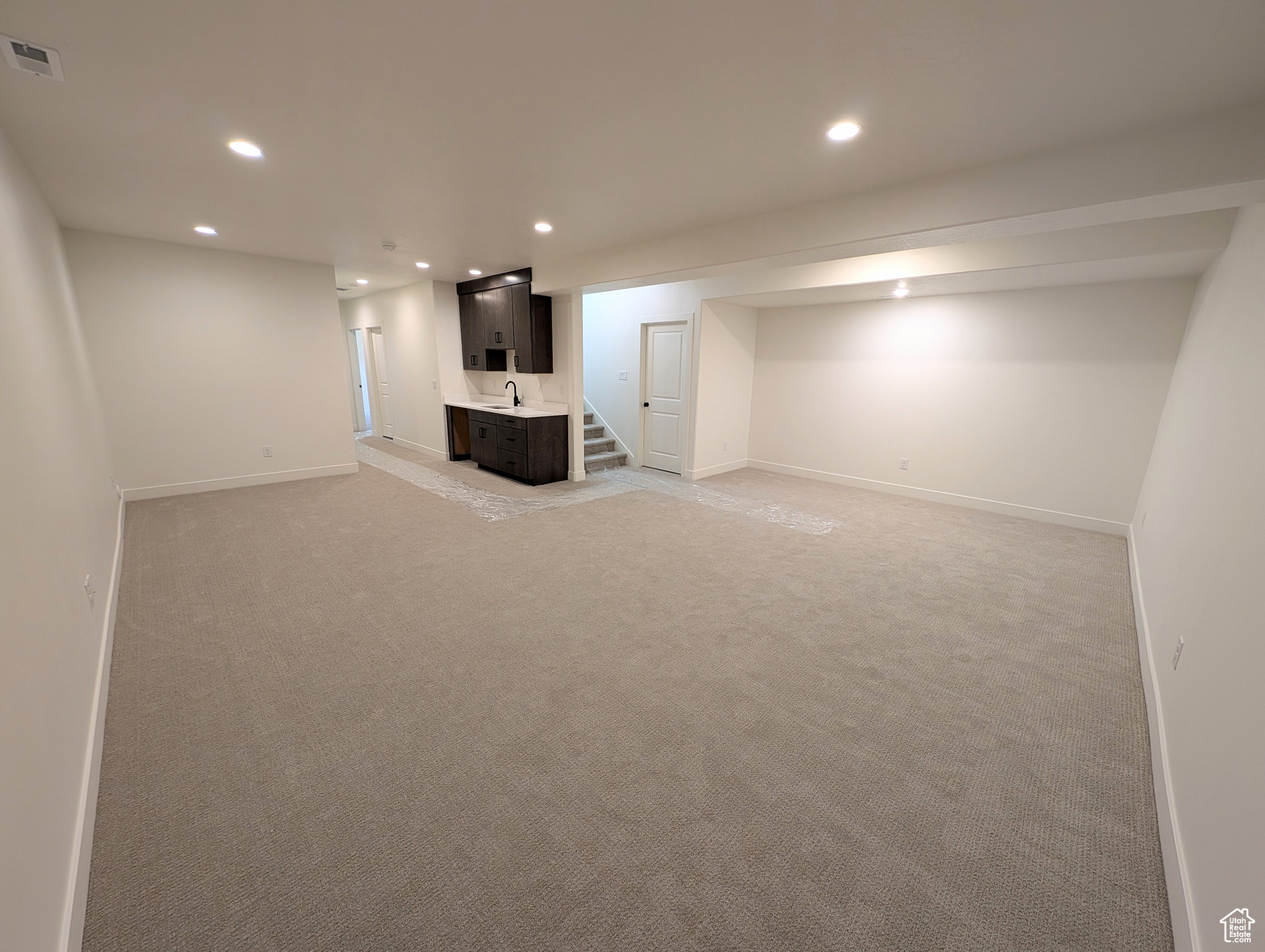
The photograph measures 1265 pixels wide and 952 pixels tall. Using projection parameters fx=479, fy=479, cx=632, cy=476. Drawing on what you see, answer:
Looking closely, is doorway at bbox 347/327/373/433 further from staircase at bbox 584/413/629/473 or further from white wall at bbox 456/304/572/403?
staircase at bbox 584/413/629/473

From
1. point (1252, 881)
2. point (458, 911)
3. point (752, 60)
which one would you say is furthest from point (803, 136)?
point (458, 911)

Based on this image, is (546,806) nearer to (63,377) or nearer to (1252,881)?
(1252,881)

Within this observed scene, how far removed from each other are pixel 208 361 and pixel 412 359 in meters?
2.70

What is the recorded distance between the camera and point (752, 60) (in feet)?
5.52

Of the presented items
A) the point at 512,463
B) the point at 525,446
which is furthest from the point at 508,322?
the point at 512,463

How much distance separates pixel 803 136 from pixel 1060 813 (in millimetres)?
2862

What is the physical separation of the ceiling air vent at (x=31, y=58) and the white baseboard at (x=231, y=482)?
430cm

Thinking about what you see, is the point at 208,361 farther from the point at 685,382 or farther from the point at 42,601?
the point at 685,382

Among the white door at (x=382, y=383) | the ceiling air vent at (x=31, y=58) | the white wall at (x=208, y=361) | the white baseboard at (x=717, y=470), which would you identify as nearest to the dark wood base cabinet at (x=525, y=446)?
the white baseboard at (x=717, y=470)

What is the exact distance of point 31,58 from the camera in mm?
1729

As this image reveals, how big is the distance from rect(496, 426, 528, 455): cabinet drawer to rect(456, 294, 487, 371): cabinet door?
126cm

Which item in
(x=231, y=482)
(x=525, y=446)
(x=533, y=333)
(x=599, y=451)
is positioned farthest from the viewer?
(x=599, y=451)

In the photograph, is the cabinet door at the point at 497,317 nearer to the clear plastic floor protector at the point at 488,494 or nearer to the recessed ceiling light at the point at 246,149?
the clear plastic floor protector at the point at 488,494

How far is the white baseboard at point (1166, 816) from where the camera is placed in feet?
4.15
